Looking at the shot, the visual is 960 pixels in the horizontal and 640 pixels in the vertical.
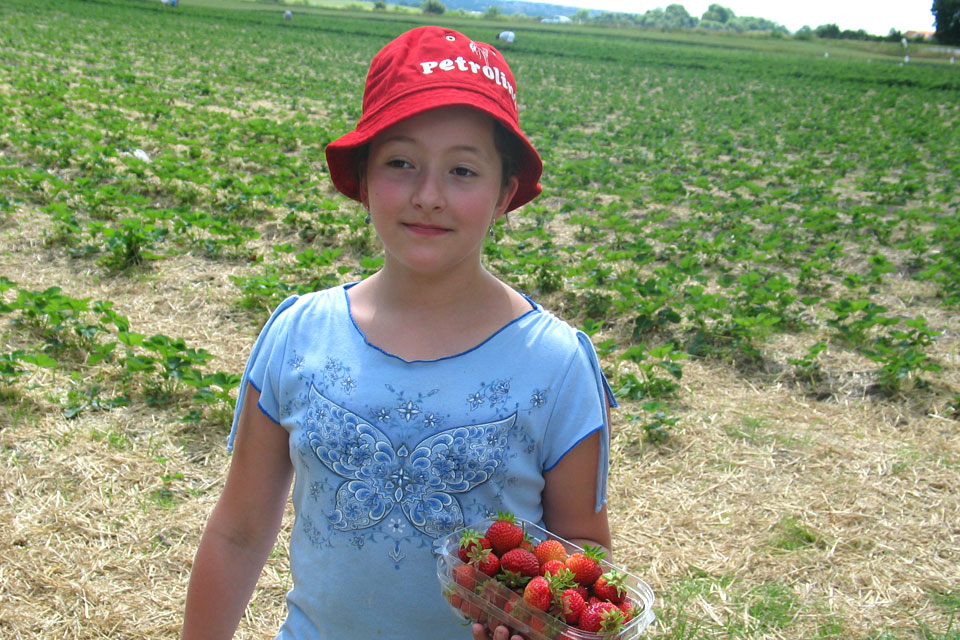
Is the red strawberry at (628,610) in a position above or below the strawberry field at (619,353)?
above

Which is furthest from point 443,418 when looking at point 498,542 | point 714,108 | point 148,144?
point 714,108

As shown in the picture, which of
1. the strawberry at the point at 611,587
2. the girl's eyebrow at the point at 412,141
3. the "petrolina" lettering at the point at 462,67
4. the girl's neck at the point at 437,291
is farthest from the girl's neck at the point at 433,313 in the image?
the strawberry at the point at 611,587

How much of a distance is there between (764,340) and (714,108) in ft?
57.0

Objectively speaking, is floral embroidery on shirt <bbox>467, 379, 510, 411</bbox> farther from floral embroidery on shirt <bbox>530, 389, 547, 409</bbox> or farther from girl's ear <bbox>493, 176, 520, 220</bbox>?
girl's ear <bbox>493, 176, 520, 220</bbox>

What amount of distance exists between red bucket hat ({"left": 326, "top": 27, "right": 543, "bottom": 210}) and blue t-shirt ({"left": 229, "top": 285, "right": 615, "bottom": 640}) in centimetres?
37

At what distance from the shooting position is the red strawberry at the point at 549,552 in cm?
128

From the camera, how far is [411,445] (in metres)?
1.40

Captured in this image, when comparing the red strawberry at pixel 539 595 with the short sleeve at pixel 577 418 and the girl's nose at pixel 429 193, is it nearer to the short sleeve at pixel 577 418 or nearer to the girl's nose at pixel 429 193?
the short sleeve at pixel 577 418

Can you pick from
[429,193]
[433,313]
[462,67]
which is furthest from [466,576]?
[462,67]

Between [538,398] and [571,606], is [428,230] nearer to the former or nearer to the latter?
[538,398]

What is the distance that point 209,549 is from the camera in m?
1.54

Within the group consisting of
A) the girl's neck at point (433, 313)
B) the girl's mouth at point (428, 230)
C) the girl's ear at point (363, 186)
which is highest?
the girl's ear at point (363, 186)

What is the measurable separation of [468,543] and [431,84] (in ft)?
2.51

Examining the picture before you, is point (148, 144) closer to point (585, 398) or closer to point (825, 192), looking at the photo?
point (825, 192)
